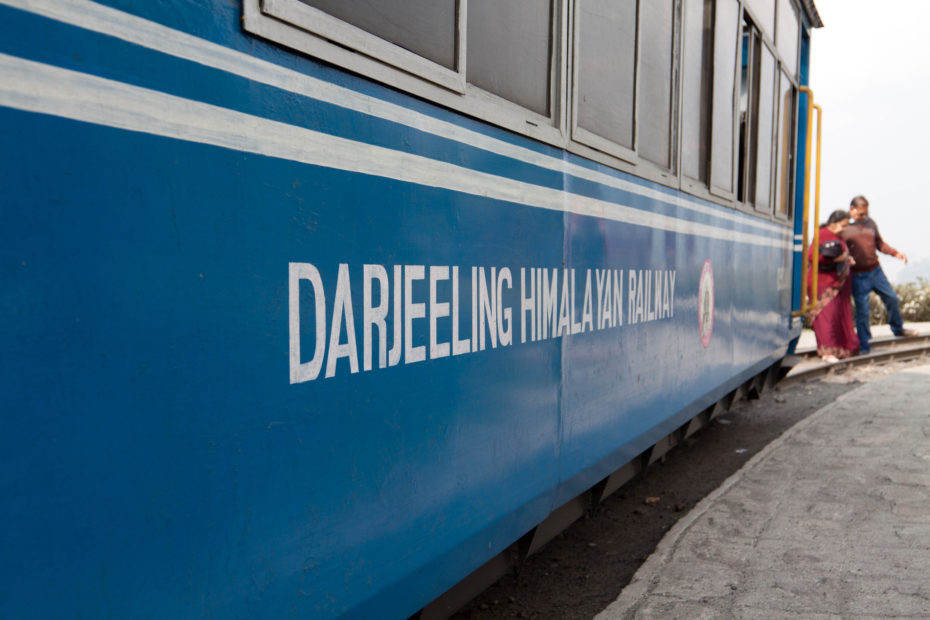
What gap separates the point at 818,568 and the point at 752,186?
10.1ft

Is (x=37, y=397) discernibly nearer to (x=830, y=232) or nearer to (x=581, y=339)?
(x=581, y=339)

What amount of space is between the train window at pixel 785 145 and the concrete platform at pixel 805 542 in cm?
213

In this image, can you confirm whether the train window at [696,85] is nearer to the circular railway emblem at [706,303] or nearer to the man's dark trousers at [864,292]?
the circular railway emblem at [706,303]

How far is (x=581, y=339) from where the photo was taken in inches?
112

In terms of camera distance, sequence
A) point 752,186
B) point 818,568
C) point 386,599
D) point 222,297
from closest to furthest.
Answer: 1. point 222,297
2. point 386,599
3. point 818,568
4. point 752,186

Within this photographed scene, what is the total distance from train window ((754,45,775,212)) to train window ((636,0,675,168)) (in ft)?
7.30

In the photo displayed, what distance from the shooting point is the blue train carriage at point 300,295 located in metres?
1.10

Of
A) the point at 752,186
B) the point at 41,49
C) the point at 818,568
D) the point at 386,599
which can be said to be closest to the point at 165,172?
the point at 41,49

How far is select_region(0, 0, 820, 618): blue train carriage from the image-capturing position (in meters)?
1.10

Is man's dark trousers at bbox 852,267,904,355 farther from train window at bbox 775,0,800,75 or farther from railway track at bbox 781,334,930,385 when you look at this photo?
train window at bbox 775,0,800,75

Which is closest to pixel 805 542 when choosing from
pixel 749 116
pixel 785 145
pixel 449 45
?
pixel 449 45

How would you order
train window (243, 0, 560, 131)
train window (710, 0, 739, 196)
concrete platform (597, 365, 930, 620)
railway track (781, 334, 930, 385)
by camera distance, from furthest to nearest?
railway track (781, 334, 930, 385)
train window (710, 0, 739, 196)
concrete platform (597, 365, 930, 620)
train window (243, 0, 560, 131)

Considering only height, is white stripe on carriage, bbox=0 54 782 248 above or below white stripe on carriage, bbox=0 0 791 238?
below

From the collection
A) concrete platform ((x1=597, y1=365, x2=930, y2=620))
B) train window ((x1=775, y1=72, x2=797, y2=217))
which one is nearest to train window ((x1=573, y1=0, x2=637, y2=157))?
concrete platform ((x1=597, y1=365, x2=930, y2=620))
